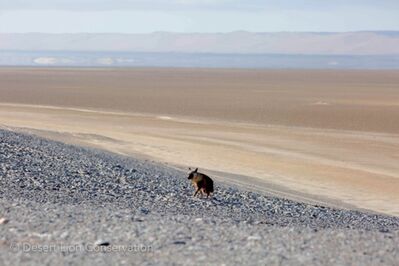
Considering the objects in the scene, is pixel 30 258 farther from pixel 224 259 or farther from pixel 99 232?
pixel 224 259

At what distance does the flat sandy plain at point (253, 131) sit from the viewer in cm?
2191

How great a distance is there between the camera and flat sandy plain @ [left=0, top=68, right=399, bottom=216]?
2191 cm

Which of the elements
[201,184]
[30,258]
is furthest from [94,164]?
[30,258]

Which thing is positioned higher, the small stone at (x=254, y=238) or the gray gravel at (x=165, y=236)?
the small stone at (x=254, y=238)

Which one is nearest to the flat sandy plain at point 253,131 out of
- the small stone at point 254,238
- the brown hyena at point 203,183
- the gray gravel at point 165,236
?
the brown hyena at point 203,183

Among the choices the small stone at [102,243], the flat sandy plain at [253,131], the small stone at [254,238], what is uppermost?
the small stone at [254,238]

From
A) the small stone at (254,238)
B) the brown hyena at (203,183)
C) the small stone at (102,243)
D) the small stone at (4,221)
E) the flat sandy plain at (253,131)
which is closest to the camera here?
the small stone at (102,243)

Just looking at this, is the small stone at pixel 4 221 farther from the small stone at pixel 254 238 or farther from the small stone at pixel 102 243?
the small stone at pixel 254 238

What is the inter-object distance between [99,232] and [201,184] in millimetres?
6155

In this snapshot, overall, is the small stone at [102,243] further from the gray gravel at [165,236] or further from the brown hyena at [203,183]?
the brown hyena at [203,183]

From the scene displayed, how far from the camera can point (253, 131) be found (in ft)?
115

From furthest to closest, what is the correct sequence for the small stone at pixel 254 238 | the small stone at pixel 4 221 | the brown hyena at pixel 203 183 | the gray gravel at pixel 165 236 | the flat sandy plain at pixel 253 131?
the flat sandy plain at pixel 253 131, the brown hyena at pixel 203 183, the small stone at pixel 4 221, the small stone at pixel 254 238, the gray gravel at pixel 165 236

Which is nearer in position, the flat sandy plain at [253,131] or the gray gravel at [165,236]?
the gray gravel at [165,236]

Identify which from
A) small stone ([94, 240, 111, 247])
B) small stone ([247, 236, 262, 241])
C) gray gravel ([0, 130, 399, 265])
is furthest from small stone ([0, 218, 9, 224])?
small stone ([247, 236, 262, 241])
